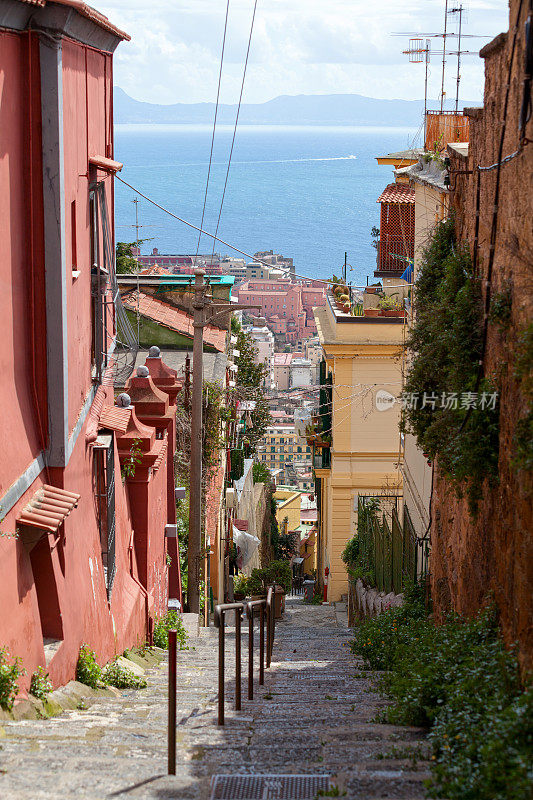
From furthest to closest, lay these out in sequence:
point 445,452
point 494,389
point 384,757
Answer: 1. point 445,452
2. point 494,389
3. point 384,757

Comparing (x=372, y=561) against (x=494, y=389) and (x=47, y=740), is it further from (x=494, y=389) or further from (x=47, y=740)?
(x=47, y=740)

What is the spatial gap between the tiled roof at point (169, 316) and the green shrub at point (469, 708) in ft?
55.5

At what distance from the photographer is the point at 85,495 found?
29.7 feet

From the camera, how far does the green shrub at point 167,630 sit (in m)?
12.9

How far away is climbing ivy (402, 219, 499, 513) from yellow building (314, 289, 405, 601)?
42.8 feet

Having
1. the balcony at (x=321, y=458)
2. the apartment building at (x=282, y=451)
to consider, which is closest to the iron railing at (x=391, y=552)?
the balcony at (x=321, y=458)

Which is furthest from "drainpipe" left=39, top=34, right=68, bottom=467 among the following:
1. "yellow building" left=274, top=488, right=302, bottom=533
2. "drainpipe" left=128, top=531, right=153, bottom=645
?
"yellow building" left=274, top=488, right=302, bottom=533

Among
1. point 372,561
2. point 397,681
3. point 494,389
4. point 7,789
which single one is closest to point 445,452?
point 494,389

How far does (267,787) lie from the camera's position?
4957mm

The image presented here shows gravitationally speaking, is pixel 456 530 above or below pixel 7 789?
above

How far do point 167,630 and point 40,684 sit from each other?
6612 millimetres

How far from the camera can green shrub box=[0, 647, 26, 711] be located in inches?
235

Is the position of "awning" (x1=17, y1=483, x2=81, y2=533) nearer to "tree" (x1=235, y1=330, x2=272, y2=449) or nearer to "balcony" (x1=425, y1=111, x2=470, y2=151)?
"balcony" (x1=425, y1=111, x2=470, y2=151)

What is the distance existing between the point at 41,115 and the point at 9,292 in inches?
55.6
